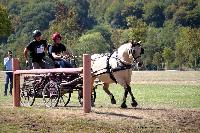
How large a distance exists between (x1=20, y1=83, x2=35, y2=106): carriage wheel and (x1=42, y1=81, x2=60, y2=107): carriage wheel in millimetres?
746

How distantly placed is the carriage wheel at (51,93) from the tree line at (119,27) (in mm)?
52656

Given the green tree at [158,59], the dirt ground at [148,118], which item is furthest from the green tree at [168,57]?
the dirt ground at [148,118]

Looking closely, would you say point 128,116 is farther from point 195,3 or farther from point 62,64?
point 195,3

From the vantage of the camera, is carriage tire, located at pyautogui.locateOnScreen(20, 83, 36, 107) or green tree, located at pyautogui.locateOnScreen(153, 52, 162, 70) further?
green tree, located at pyautogui.locateOnScreen(153, 52, 162, 70)

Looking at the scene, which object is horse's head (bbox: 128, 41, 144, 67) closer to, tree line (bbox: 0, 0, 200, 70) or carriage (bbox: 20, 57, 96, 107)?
carriage (bbox: 20, 57, 96, 107)

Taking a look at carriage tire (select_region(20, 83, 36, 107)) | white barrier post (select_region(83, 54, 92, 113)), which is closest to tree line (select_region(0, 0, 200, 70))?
→ carriage tire (select_region(20, 83, 36, 107))

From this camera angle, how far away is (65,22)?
105 m

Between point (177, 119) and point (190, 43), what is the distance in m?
88.1

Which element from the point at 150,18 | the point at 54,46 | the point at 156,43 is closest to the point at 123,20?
the point at 150,18

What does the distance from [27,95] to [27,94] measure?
36mm

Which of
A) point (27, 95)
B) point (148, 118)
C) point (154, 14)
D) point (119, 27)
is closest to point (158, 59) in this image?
point (154, 14)

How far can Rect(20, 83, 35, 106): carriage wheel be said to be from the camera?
61.1 ft

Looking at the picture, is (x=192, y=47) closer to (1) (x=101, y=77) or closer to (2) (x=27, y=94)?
(1) (x=101, y=77)

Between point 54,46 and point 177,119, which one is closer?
point 177,119
